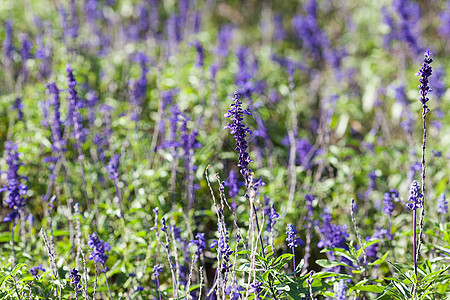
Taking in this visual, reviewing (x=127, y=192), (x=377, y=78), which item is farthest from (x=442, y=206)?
(x=377, y=78)

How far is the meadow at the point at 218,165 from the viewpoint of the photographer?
2928 millimetres

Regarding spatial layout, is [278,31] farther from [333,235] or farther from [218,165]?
[333,235]

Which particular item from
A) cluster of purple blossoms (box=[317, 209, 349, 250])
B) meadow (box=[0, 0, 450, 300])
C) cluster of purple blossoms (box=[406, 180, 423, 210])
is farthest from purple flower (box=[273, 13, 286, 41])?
cluster of purple blossoms (box=[406, 180, 423, 210])

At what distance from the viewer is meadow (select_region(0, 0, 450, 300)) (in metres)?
2.93

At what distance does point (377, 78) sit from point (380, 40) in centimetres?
186

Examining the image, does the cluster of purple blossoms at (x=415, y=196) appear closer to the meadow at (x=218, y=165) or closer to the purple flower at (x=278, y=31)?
the meadow at (x=218, y=165)

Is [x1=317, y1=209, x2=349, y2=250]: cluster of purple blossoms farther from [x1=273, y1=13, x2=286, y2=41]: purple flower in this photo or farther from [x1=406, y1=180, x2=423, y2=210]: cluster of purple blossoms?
[x1=273, y1=13, x2=286, y2=41]: purple flower

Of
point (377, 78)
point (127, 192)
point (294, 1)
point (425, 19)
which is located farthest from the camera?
point (294, 1)

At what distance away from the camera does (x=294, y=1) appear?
1130 cm

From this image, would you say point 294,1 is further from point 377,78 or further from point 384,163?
point 384,163

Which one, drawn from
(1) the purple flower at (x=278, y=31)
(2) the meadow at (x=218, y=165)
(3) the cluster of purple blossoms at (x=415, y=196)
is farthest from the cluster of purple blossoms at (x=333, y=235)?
(1) the purple flower at (x=278, y=31)

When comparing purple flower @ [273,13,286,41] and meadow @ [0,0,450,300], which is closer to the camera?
meadow @ [0,0,450,300]

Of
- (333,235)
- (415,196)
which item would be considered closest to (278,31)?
(333,235)

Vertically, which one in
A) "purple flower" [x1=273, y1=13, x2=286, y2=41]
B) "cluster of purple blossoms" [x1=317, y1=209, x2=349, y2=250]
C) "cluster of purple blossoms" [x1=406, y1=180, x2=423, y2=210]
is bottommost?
"cluster of purple blossoms" [x1=317, y1=209, x2=349, y2=250]
